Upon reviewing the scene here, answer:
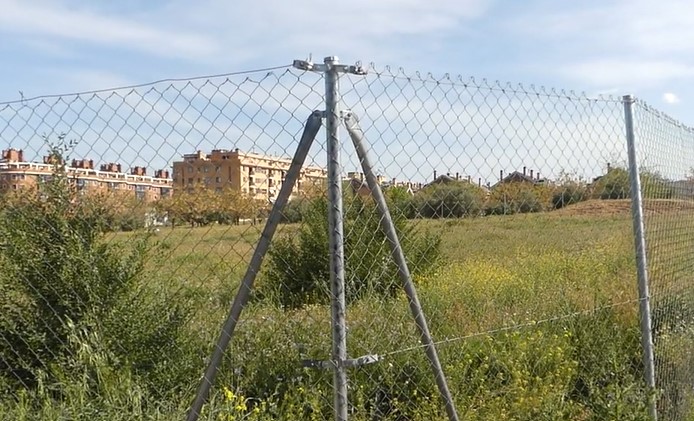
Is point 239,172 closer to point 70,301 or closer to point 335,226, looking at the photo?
point 335,226

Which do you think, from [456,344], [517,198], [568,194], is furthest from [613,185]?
[456,344]

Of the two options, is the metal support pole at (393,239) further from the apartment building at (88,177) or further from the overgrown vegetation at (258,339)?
the apartment building at (88,177)

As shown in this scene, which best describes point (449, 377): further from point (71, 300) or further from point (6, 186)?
point (6, 186)

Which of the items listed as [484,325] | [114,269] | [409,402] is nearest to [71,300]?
[114,269]

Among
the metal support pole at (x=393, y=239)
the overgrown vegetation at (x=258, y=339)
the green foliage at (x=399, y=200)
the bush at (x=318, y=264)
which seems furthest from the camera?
the bush at (x=318, y=264)

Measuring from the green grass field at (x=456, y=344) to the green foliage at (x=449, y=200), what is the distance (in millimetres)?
395

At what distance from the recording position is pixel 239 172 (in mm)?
2764

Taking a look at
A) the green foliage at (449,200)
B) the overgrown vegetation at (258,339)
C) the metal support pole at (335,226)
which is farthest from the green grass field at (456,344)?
the metal support pole at (335,226)

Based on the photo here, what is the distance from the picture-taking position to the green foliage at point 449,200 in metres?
3.49

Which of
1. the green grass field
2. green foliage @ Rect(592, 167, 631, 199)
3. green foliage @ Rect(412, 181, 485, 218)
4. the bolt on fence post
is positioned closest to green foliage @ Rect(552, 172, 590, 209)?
green foliage @ Rect(592, 167, 631, 199)

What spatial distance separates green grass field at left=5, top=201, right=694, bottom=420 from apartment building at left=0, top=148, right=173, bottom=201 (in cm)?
25

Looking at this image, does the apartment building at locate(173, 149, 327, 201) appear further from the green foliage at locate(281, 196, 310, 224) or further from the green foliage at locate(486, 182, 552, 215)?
the green foliage at locate(486, 182, 552, 215)

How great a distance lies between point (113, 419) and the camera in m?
3.28

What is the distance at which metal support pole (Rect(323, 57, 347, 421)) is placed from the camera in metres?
2.47
